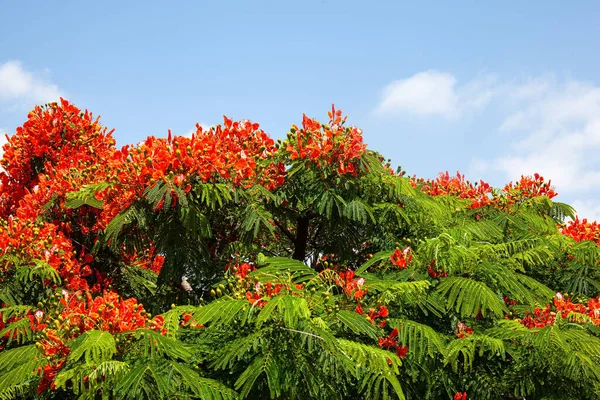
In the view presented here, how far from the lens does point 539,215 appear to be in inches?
297

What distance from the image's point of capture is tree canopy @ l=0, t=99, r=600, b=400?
12.9 feet

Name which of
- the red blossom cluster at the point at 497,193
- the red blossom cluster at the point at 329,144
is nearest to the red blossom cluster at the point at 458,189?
the red blossom cluster at the point at 497,193

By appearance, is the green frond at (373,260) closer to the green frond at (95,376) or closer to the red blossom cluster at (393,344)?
the red blossom cluster at (393,344)

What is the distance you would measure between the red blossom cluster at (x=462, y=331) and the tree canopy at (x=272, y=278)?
0.01m

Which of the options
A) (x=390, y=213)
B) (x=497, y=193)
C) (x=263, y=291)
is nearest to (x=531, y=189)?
(x=497, y=193)

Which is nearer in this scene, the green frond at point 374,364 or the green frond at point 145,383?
the green frond at point 145,383

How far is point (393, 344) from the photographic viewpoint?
450 centimetres

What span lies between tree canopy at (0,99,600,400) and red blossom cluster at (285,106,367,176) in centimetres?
2

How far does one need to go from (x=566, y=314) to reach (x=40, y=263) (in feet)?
14.5

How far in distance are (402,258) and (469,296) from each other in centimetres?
75

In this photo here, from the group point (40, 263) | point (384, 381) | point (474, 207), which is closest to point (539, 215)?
point (474, 207)

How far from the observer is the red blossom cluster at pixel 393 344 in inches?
175

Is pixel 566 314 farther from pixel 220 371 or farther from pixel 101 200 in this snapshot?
pixel 101 200

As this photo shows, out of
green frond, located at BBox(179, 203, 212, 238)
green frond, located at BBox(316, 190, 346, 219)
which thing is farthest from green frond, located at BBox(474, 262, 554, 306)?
green frond, located at BBox(179, 203, 212, 238)
